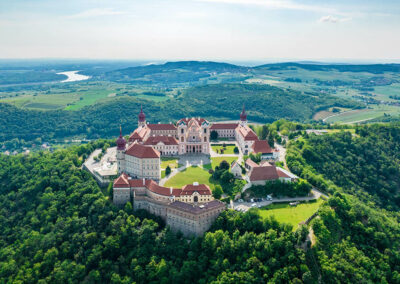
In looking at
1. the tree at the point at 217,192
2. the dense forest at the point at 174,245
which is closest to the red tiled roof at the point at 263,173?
the tree at the point at 217,192

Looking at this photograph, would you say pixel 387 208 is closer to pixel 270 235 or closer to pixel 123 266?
pixel 270 235

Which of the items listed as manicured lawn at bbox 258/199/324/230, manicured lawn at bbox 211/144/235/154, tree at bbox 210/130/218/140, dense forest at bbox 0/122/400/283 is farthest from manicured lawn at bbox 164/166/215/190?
tree at bbox 210/130/218/140

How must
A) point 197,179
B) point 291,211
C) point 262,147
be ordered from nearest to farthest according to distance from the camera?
point 291,211
point 197,179
point 262,147

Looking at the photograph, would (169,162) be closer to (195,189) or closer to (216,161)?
(216,161)

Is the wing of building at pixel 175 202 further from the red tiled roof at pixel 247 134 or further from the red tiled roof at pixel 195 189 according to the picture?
the red tiled roof at pixel 247 134

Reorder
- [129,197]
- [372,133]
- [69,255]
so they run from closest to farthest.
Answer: [69,255] → [129,197] → [372,133]

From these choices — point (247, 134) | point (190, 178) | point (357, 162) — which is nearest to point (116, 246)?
point (190, 178)

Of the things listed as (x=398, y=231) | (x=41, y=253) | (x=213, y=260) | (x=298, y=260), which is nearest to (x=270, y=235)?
(x=298, y=260)
